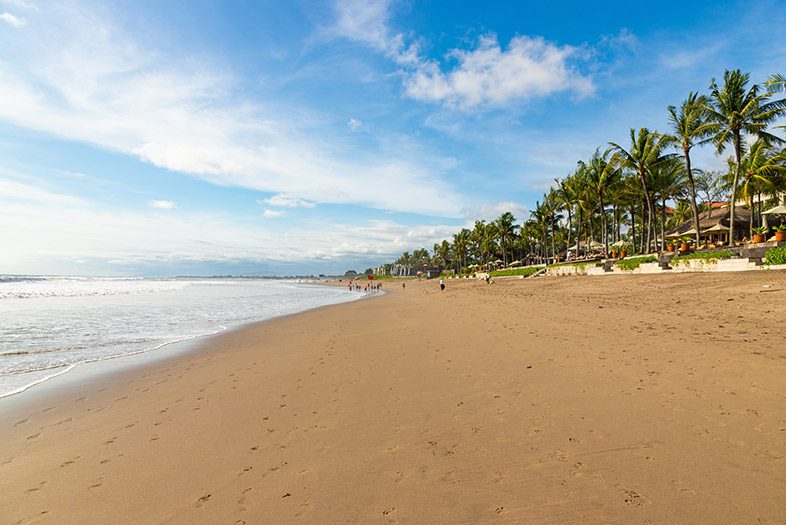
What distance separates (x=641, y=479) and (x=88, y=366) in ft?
42.3

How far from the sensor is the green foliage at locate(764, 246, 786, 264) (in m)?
18.1

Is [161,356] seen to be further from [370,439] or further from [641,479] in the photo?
[641,479]

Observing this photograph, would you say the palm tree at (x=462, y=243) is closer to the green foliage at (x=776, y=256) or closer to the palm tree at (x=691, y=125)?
the palm tree at (x=691, y=125)

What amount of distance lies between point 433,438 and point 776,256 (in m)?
23.1

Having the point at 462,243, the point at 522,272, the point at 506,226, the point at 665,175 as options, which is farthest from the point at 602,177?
the point at 462,243

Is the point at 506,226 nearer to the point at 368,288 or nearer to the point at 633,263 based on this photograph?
the point at 368,288

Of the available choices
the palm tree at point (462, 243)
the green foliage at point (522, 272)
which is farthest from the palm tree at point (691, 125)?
the palm tree at point (462, 243)

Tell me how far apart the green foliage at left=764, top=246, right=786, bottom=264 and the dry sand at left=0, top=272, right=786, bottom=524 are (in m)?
12.4

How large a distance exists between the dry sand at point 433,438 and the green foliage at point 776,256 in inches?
489

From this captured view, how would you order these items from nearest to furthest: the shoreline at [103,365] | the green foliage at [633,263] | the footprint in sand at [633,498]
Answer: the footprint in sand at [633,498] < the shoreline at [103,365] < the green foliage at [633,263]

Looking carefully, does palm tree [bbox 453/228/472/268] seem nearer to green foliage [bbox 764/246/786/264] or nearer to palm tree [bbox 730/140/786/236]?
palm tree [bbox 730/140/786/236]

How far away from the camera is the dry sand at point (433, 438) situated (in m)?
3.43

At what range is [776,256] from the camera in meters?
18.4

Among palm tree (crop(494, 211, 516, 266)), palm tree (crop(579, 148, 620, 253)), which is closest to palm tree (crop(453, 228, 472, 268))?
palm tree (crop(494, 211, 516, 266))
